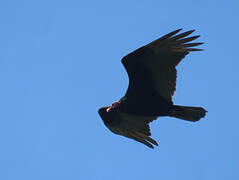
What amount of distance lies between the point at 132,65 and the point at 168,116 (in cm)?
114

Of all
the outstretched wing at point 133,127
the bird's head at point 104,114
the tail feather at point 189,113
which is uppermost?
the bird's head at point 104,114

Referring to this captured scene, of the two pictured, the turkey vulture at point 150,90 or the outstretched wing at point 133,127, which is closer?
the turkey vulture at point 150,90

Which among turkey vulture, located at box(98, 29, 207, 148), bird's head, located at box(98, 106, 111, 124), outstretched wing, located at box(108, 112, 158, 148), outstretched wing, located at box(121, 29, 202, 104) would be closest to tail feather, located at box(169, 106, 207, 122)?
turkey vulture, located at box(98, 29, 207, 148)

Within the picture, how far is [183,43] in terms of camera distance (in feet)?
26.6

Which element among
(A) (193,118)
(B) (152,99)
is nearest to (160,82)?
(B) (152,99)

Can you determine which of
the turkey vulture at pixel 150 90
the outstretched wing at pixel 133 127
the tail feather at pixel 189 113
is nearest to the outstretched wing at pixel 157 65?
the turkey vulture at pixel 150 90

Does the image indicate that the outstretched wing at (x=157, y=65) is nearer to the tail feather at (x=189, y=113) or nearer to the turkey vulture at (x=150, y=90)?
the turkey vulture at (x=150, y=90)

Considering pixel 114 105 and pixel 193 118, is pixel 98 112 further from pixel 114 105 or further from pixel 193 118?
pixel 193 118

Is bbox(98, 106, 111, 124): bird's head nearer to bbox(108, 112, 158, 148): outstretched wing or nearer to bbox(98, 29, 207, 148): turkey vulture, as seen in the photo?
bbox(98, 29, 207, 148): turkey vulture

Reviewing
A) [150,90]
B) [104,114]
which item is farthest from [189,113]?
[104,114]

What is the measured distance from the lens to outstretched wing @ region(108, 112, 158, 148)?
28.9 feet

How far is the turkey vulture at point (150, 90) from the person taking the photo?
813cm

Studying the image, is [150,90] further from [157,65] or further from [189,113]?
[189,113]

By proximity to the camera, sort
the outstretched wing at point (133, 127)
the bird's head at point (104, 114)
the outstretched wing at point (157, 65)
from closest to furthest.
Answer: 1. the outstretched wing at point (157, 65)
2. the outstretched wing at point (133, 127)
3. the bird's head at point (104, 114)
